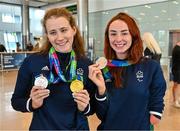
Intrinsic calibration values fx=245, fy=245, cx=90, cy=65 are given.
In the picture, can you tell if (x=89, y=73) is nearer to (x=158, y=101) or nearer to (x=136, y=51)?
(x=136, y=51)

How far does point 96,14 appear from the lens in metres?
16.0

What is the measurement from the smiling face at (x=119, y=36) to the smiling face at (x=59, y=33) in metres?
0.28

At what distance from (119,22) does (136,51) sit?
23 centimetres

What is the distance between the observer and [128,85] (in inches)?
62.2

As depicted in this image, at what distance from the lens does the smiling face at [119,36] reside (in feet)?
5.26

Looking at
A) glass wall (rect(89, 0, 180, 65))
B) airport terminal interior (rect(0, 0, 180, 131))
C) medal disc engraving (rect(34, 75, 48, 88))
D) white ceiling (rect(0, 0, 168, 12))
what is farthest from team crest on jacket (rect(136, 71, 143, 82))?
white ceiling (rect(0, 0, 168, 12))

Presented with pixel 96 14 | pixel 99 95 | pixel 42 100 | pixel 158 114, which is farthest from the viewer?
pixel 96 14

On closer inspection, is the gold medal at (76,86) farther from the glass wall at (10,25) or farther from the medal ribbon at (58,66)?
the glass wall at (10,25)

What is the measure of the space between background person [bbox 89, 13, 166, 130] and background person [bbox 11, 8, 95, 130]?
0.41 feet

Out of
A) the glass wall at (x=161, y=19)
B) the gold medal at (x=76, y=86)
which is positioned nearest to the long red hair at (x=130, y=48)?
the gold medal at (x=76, y=86)

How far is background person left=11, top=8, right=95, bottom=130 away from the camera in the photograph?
1.47m

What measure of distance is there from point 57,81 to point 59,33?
Result: 29 centimetres

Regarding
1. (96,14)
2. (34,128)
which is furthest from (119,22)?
(96,14)

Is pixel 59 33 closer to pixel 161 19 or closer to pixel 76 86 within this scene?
pixel 76 86
